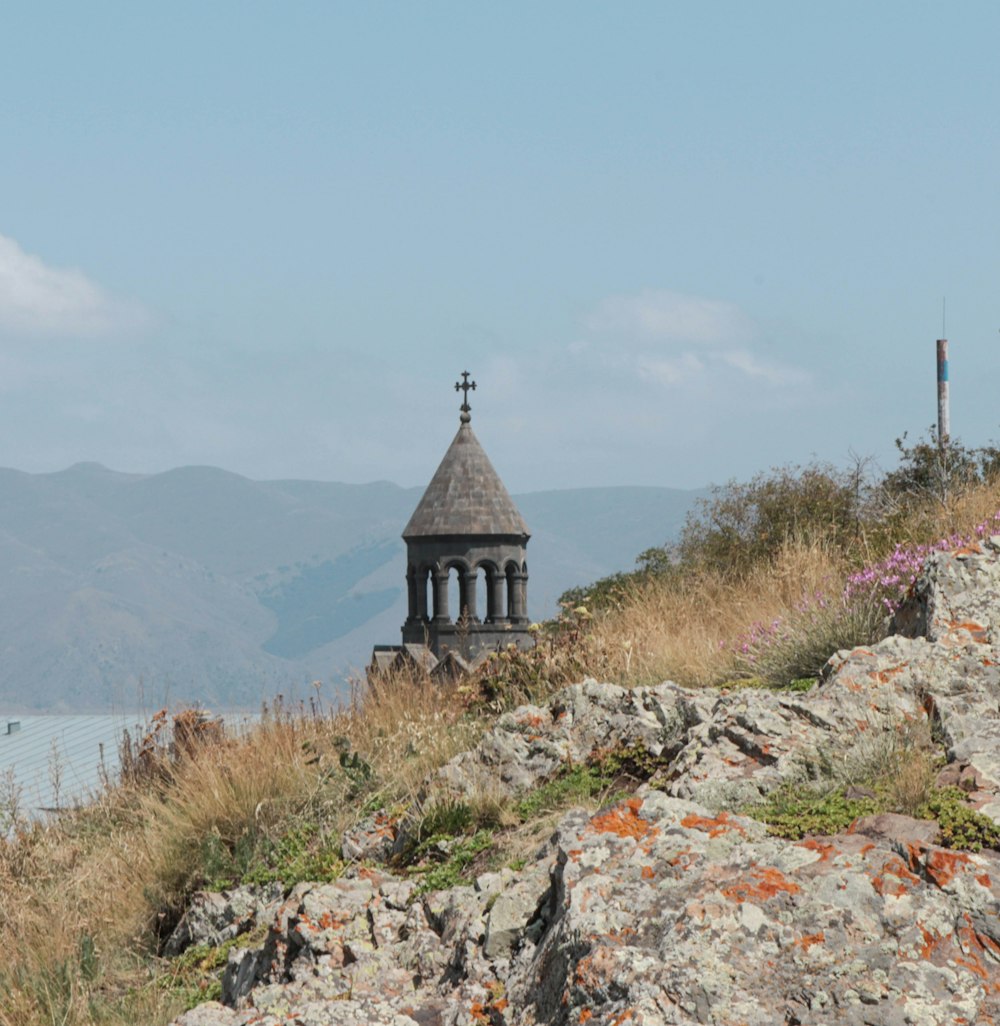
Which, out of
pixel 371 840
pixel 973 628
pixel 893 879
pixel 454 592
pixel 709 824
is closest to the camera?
pixel 893 879

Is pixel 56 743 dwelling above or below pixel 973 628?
below

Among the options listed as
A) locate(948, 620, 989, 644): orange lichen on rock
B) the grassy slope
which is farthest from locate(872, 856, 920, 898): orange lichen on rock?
locate(948, 620, 989, 644): orange lichen on rock

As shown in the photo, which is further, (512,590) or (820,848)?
(512,590)

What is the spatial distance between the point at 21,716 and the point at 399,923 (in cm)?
3765

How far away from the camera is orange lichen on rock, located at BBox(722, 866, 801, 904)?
13.8 ft

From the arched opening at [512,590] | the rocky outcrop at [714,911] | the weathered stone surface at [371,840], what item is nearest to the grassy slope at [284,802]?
A: the weathered stone surface at [371,840]

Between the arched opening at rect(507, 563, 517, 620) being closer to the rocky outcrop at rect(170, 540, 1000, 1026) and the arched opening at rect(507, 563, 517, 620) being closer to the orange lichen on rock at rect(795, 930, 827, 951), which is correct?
the rocky outcrop at rect(170, 540, 1000, 1026)

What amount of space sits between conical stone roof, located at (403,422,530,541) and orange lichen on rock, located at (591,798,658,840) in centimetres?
3387

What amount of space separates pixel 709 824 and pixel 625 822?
32cm

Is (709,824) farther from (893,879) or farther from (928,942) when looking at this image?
(928,942)

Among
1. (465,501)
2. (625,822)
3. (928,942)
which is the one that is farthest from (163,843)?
(465,501)

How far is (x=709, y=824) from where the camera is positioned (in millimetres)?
4969

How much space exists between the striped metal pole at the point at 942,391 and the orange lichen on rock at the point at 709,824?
19014 millimetres

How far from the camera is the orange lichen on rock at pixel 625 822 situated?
4.89 meters
